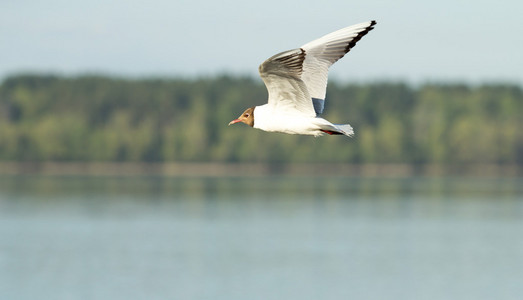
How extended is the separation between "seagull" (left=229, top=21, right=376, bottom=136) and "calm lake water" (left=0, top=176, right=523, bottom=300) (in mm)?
23380

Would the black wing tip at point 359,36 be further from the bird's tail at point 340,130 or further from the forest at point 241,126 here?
the forest at point 241,126

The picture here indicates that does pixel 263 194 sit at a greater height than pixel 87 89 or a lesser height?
lesser

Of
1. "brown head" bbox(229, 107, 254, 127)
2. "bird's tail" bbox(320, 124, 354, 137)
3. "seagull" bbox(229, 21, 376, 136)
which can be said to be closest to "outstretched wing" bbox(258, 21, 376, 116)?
"seagull" bbox(229, 21, 376, 136)

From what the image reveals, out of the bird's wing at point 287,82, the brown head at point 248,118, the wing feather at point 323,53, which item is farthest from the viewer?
the brown head at point 248,118

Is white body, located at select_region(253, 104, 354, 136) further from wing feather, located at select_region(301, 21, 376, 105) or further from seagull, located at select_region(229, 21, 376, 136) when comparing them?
wing feather, located at select_region(301, 21, 376, 105)

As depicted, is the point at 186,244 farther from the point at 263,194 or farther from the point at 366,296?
the point at 263,194

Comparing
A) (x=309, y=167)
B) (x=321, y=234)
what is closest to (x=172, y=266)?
(x=321, y=234)

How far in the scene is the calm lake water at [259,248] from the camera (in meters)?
40.4

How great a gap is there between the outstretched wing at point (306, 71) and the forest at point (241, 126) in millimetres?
119407

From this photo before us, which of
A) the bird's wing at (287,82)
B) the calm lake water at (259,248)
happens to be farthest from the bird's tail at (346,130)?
the calm lake water at (259,248)

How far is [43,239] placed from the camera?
5575 centimetres

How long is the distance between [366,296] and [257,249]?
46.5 feet

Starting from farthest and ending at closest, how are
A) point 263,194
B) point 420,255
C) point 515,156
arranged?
point 515,156, point 263,194, point 420,255

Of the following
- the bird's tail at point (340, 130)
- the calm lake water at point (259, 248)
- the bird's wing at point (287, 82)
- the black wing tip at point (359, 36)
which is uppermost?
the black wing tip at point (359, 36)
